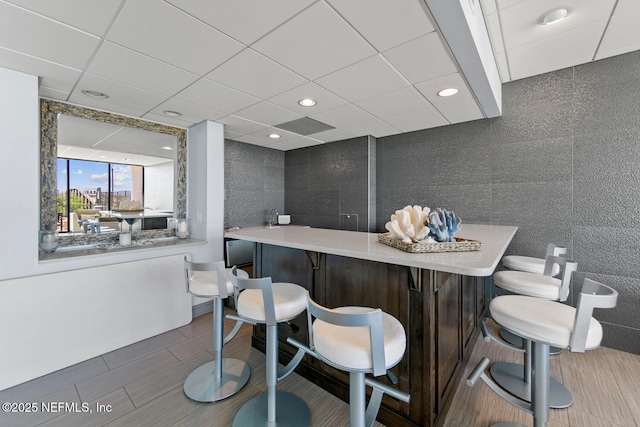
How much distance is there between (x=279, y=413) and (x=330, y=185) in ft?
10.2

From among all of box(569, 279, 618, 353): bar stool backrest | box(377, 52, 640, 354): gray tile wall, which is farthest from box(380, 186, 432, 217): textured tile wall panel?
box(569, 279, 618, 353): bar stool backrest

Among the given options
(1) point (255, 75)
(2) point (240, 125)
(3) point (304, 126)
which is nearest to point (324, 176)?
(3) point (304, 126)

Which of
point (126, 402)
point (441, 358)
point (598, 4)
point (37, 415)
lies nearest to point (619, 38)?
point (598, 4)

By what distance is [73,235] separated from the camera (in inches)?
99.7

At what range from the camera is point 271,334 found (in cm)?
142

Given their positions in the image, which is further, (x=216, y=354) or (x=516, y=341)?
(x=516, y=341)

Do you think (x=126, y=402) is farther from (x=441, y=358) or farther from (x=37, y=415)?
(x=441, y=358)

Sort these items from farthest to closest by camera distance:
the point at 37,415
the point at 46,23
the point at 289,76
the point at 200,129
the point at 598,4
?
the point at 200,129 < the point at 289,76 < the point at 598,4 < the point at 37,415 < the point at 46,23

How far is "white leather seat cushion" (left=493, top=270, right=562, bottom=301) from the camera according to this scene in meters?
1.69

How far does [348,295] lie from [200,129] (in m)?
2.72

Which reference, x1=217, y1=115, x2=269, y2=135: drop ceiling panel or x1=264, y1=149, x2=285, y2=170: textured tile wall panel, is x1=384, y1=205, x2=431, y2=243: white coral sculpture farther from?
x1=264, y1=149, x2=285, y2=170: textured tile wall panel

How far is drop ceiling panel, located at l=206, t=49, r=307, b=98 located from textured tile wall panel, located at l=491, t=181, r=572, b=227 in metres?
2.44

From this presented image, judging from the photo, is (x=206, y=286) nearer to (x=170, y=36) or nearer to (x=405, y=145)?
(x=170, y=36)

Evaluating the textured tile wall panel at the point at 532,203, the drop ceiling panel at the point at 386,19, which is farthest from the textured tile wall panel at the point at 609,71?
the drop ceiling panel at the point at 386,19
